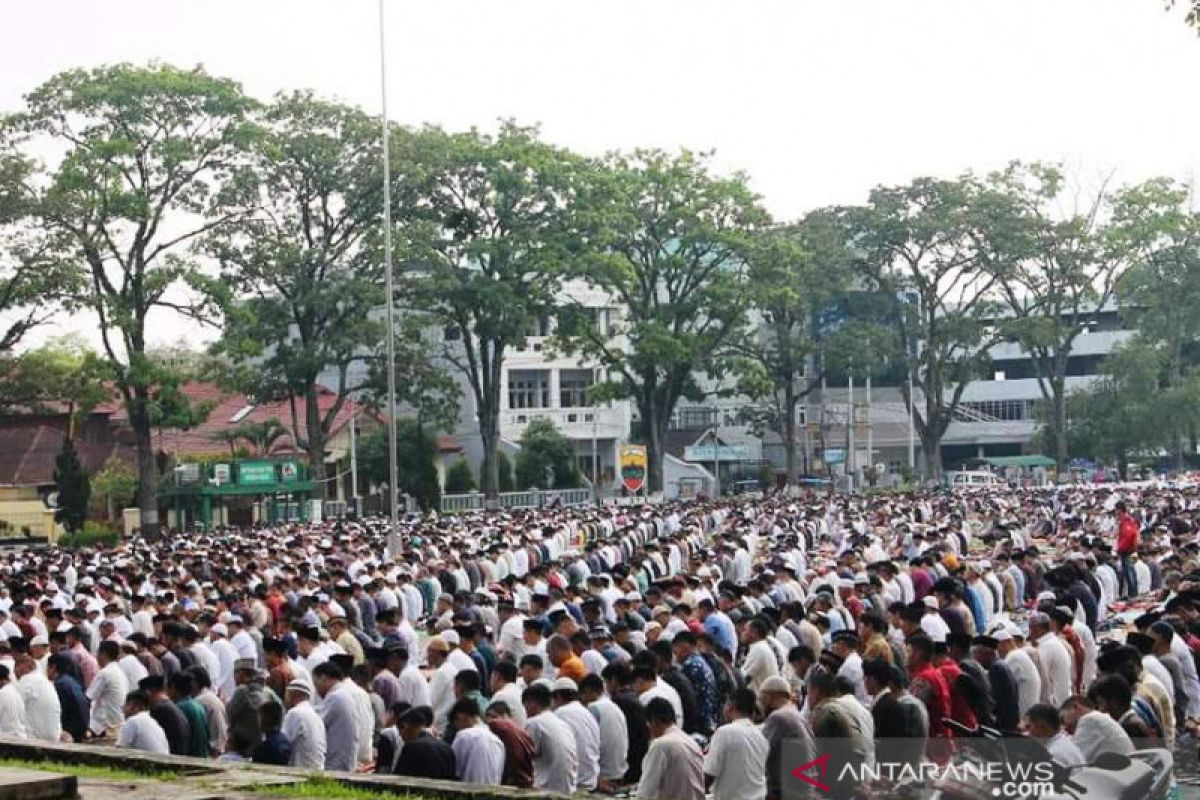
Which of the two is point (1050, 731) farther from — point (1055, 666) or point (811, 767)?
point (1055, 666)

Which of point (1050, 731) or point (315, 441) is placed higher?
point (315, 441)

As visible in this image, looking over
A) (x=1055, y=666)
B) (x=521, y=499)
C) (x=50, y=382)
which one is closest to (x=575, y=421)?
(x=521, y=499)

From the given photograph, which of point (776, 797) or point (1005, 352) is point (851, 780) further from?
point (1005, 352)

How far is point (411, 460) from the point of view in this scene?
5744cm

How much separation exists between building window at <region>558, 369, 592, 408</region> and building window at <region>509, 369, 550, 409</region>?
678mm

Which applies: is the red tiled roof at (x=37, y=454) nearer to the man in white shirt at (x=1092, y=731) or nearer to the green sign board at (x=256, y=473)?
the green sign board at (x=256, y=473)

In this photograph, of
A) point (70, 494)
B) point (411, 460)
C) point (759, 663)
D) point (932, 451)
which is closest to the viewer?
point (759, 663)

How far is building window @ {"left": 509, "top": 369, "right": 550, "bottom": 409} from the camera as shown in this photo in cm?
7062

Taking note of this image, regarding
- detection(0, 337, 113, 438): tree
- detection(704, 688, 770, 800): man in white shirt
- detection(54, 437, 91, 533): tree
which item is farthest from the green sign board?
detection(704, 688, 770, 800): man in white shirt

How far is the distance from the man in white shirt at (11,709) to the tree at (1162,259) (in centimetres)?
6064

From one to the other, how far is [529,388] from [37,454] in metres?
20.6

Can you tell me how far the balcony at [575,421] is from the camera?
2731 inches

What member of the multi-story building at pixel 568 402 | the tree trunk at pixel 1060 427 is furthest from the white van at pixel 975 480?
the multi-story building at pixel 568 402

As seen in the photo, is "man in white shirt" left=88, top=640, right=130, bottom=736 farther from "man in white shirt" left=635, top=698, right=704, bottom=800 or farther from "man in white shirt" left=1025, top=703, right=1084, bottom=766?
"man in white shirt" left=1025, top=703, right=1084, bottom=766
